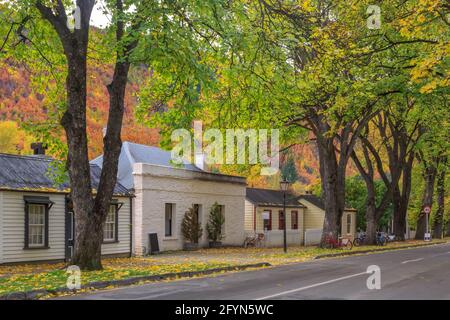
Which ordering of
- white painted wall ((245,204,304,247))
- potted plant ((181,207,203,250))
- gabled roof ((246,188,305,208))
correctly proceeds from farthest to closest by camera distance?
gabled roof ((246,188,305,208)), white painted wall ((245,204,304,247)), potted plant ((181,207,203,250))

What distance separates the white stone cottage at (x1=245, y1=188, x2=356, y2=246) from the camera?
42.8m

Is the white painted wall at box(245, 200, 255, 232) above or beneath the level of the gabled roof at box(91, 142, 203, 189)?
beneath

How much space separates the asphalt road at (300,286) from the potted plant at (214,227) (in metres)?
15.1

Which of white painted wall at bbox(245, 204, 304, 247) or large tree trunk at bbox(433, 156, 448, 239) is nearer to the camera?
white painted wall at bbox(245, 204, 304, 247)

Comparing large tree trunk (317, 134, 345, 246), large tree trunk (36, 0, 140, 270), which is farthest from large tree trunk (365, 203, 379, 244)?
large tree trunk (36, 0, 140, 270)

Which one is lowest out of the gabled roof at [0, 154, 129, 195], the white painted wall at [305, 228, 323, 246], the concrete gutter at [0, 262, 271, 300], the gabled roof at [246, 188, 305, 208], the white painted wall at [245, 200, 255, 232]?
the white painted wall at [305, 228, 323, 246]

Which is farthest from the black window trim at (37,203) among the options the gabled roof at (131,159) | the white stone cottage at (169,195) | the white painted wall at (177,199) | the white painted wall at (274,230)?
the white painted wall at (274,230)

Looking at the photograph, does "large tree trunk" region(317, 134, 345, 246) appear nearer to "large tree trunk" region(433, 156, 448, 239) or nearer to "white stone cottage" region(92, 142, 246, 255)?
"white stone cottage" region(92, 142, 246, 255)

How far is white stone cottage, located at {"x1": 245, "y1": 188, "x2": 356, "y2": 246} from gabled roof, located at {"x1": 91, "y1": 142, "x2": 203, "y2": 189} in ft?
23.0

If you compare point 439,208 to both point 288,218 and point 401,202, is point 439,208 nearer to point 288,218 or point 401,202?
point 401,202

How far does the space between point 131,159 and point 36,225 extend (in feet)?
28.7

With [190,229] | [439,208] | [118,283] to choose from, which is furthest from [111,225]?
[439,208]

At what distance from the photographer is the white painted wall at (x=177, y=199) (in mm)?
30562
